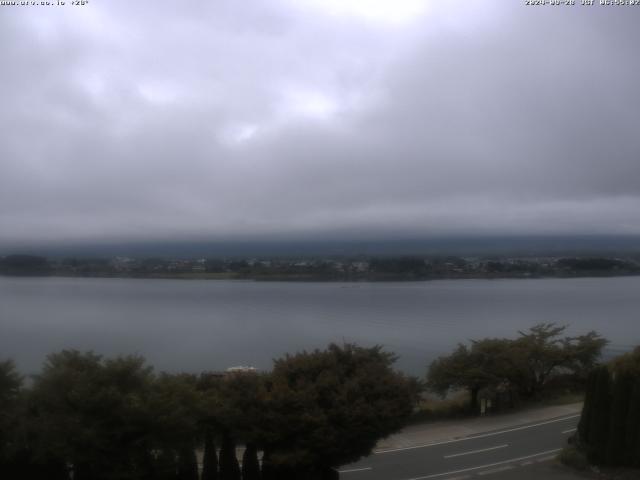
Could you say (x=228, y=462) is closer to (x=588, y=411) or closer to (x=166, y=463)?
(x=166, y=463)

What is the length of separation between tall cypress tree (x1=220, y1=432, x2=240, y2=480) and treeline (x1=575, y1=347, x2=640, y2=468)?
8.52m

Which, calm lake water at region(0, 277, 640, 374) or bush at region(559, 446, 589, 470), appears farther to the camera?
calm lake water at region(0, 277, 640, 374)

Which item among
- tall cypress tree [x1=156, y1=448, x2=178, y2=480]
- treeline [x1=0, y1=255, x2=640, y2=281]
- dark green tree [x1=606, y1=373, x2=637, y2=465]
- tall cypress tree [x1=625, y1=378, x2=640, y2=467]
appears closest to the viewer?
tall cypress tree [x1=156, y1=448, x2=178, y2=480]

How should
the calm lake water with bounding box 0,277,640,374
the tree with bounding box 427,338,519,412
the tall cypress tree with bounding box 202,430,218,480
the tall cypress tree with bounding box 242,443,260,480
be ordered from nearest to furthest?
the tall cypress tree with bounding box 202,430,218,480, the tall cypress tree with bounding box 242,443,260,480, the tree with bounding box 427,338,519,412, the calm lake water with bounding box 0,277,640,374

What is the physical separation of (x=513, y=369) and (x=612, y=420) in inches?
461

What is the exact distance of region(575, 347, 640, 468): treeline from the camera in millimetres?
15852

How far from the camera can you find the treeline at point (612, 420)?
624 inches

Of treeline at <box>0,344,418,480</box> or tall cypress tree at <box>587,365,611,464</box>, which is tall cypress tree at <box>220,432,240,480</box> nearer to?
treeline at <box>0,344,418,480</box>

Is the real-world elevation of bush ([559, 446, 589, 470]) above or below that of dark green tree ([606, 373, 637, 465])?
below

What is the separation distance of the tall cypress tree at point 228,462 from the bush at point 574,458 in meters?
8.20

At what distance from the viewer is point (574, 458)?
16.7 m

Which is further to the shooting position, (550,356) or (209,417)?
(550,356)

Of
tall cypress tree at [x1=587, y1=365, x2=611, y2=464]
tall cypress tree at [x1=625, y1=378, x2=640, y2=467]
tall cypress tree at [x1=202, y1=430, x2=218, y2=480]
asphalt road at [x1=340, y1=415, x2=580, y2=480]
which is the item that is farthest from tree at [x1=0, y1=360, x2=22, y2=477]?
tall cypress tree at [x1=625, y1=378, x2=640, y2=467]

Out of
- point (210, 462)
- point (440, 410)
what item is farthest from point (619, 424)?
point (440, 410)
